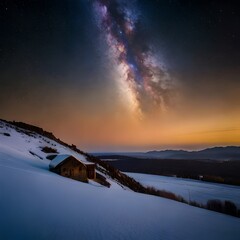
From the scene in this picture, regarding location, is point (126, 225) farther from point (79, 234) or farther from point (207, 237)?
point (207, 237)

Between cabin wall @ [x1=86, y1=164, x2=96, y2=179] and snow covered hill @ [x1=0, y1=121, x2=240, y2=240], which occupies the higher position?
cabin wall @ [x1=86, y1=164, x2=96, y2=179]

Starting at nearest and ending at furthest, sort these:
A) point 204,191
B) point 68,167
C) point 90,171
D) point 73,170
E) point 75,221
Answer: point 75,221 → point 68,167 → point 73,170 → point 90,171 → point 204,191

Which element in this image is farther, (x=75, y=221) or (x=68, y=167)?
(x=68, y=167)

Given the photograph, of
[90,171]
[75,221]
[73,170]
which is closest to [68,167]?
[73,170]

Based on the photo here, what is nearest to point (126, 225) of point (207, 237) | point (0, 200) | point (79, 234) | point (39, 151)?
point (79, 234)

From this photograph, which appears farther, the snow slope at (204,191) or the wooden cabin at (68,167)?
the snow slope at (204,191)

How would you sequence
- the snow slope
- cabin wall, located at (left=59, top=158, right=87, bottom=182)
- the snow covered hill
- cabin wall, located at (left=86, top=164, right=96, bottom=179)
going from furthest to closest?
the snow slope < cabin wall, located at (left=86, top=164, right=96, bottom=179) < cabin wall, located at (left=59, top=158, right=87, bottom=182) < the snow covered hill

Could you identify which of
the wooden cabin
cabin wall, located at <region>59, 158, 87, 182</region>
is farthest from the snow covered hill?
cabin wall, located at <region>59, 158, 87, 182</region>

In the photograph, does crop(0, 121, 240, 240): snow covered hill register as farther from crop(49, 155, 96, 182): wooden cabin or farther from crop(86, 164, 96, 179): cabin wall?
crop(86, 164, 96, 179): cabin wall

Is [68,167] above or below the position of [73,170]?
above

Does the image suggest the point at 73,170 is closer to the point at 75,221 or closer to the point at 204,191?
the point at 75,221

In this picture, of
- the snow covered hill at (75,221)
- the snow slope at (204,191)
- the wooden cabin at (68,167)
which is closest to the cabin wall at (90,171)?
the wooden cabin at (68,167)

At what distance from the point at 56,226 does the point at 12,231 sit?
73.0 inches

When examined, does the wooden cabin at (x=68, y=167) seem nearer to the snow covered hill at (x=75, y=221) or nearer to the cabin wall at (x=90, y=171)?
the cabin wall at (x=90, y=171)
